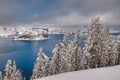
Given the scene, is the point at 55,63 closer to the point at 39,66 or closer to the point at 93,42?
the point at 39,66

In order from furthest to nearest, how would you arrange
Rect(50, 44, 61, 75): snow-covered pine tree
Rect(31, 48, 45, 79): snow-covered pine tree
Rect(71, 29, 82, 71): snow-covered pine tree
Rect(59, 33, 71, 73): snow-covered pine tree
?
Rect(59, 33, 71, 73): snow-covered pine tree, Rect(31, 48, 45, 79): snow-covered pine tree, Rect(50, 44, 61, 75): snow-covered pine tree, Rect(71, 29, 82, 71): snow-covered pine tree

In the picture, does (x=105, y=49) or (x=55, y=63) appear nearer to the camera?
(x=55, y=63)

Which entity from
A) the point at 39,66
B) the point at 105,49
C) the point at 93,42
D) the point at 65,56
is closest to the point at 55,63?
the point at 65,56

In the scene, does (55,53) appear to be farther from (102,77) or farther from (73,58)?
(102,77)

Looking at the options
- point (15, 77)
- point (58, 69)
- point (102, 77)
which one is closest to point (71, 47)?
point (58, 69)

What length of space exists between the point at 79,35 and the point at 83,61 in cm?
522

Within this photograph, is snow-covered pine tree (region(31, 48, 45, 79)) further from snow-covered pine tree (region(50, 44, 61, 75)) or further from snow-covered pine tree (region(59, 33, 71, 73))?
snow-covered pine tree (region(59, 33, 71, 73))

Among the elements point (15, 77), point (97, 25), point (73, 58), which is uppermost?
point (97, 25)

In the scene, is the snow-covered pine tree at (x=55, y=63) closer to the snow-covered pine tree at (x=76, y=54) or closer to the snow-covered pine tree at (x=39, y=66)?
the snow-covered pine tree at (x=39, y=66)

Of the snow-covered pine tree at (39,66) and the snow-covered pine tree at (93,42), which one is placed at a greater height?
the snow-covered pine tree at (93,42)

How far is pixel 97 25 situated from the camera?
41031mm

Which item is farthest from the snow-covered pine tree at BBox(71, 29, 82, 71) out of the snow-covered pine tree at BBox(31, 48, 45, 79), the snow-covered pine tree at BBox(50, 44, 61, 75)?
the snow-covered pine tree at BBox(31, 48, 45, 79)

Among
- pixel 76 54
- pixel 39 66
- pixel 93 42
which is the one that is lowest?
pixel 39 66

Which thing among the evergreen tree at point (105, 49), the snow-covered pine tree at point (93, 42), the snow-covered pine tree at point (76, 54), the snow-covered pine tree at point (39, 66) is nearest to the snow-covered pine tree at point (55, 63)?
the snow-covered pine tree at point (39, 66)
